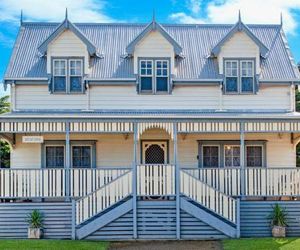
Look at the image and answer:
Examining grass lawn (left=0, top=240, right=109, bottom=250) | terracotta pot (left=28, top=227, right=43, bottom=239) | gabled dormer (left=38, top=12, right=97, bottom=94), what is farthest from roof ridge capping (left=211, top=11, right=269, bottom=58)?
terracotta pot (left=28, top=227, right=43, bottom=239)

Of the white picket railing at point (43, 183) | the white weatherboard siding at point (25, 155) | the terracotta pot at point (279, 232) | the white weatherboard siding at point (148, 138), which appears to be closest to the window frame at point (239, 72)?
the white weatherboard siding at point (148, 138)

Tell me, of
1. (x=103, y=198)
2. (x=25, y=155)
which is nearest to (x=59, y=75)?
(x=25, y=155)

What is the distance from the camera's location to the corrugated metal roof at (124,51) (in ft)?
75.0

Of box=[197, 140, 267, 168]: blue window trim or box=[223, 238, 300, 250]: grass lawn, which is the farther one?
box=[197, 140, 267, 168]: blue window trim

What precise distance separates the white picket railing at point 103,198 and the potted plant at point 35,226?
141cm

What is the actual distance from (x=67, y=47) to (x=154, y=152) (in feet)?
20.7

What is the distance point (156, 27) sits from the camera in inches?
880

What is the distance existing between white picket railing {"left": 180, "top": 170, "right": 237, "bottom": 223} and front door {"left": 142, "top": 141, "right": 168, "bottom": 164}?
142 inches

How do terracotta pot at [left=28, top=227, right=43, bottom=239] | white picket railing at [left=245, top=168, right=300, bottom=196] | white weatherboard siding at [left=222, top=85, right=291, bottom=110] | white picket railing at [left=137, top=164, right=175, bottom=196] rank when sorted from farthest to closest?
white weatherboard siding at [left=222, top=85, right=291, bottom=110], white picket railing at [left=245, top=168, right=300, bottom=196], white picket railing at [left=137, top=164, right=175, bottom=196], terracotta pot at [left=28, top=227, right=43, bottom=239]

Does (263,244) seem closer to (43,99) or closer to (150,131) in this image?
(150,131)

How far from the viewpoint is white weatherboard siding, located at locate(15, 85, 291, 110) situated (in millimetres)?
22344

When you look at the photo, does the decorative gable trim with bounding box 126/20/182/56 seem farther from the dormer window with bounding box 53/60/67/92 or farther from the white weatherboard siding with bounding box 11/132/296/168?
the white weatherboard siding with bounding box 11/132/296/168

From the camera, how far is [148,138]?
72.7 ft

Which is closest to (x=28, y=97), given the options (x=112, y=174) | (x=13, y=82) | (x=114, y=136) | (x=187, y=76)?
(x=13, y=82)
